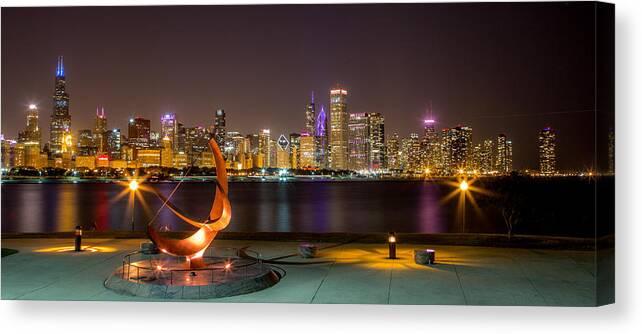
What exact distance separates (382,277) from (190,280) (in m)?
3.76

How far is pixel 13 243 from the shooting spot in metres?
16.3

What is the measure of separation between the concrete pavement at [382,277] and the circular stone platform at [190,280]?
18 cm

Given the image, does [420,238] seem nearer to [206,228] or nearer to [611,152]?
[611,152]

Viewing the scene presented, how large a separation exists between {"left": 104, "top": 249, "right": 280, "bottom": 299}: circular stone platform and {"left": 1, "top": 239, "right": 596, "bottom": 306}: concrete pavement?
185 millimetres

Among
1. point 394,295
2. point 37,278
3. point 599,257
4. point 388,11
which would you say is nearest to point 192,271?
point 37,278

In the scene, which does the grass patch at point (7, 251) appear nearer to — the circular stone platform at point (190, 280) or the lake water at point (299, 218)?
the circular stone platform at point (190, 280)

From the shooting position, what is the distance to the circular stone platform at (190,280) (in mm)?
10234

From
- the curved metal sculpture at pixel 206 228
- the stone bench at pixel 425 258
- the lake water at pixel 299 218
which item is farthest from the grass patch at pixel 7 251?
the lake water at pixel 299 218

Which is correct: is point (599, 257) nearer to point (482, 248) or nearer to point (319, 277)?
point (482, 248)

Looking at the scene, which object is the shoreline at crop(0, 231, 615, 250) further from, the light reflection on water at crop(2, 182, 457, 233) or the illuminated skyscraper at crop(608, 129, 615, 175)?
the light reflection on water at crop(2, 182, 457, 233)

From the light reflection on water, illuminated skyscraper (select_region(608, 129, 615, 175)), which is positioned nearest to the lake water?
the light reflection on water

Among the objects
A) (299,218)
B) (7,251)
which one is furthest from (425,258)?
(299,218)

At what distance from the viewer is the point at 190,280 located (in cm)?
1075

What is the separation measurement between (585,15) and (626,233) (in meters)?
4.29
